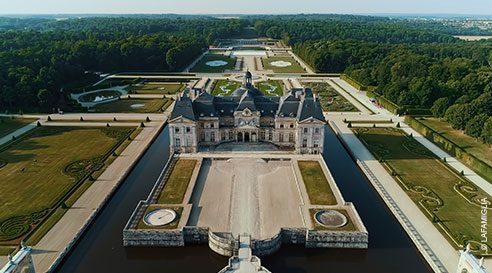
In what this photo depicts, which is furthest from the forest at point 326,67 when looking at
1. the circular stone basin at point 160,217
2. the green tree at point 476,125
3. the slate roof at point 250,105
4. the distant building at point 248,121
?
the circular stone basin at point 160,217

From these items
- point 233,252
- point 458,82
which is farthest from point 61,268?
point 458,82

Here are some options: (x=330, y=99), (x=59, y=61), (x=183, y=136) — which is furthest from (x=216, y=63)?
(x=183, y=136)

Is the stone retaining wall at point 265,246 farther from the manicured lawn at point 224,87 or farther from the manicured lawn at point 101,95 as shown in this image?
the manicured lawn at point 101,95

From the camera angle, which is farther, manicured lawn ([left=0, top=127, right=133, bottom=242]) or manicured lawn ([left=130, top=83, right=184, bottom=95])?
manicured lawn ([left=130, top=83, right=184, bottom=95])

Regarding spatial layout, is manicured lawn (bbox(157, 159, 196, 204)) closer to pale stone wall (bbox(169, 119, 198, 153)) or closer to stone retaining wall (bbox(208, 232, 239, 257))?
pale stone wall (bbox(169, 119, 198, 153))

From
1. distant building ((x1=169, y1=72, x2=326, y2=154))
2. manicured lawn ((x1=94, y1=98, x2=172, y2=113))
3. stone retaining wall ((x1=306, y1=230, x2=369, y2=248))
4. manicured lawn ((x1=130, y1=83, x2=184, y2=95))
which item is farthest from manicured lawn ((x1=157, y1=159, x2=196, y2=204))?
manicured lawn ((x1=130, y1=83, x2=184, y2=95))

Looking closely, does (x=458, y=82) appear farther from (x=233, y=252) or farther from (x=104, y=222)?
(x=104, y=222)
